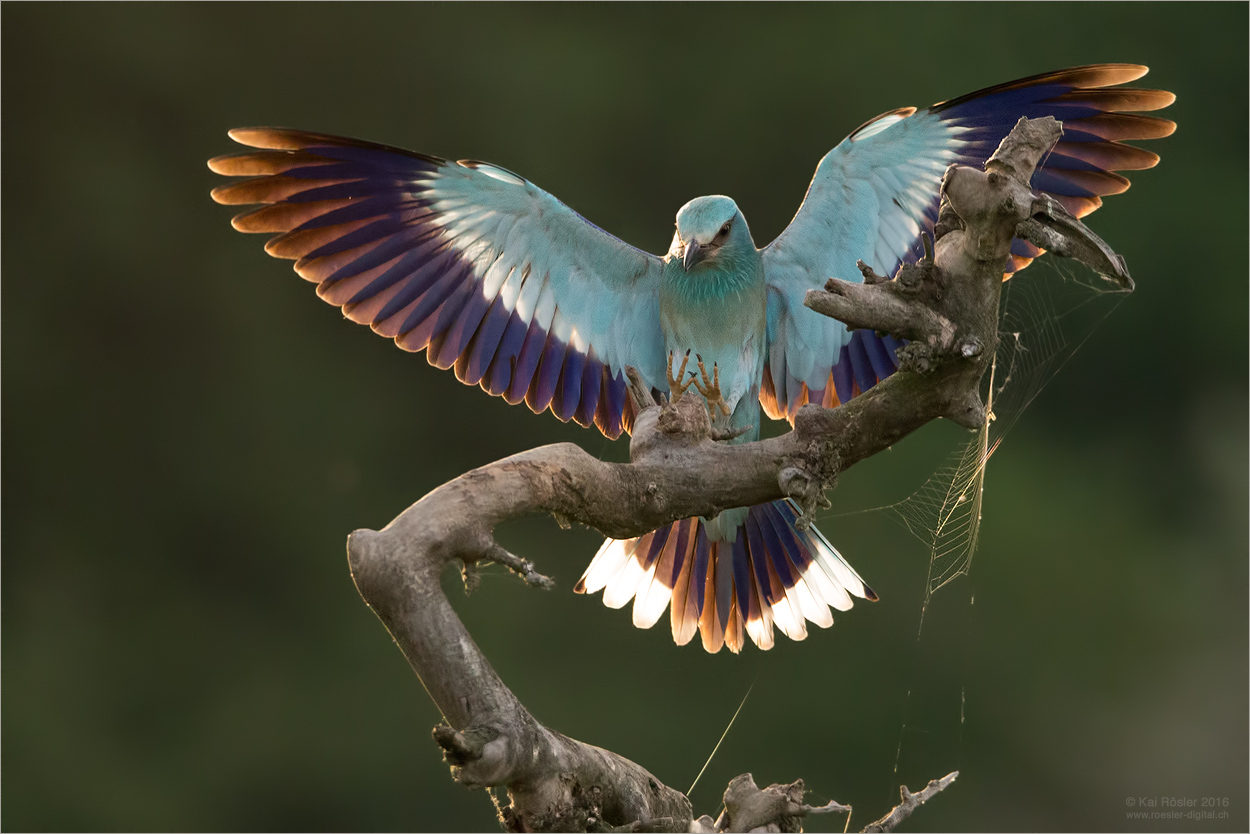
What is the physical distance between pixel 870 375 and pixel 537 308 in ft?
2.21

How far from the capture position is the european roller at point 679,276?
2.29m

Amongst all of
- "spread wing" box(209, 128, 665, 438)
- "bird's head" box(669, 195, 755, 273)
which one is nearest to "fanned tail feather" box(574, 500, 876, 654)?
"spread wing" box(209, 128, 665, 438)

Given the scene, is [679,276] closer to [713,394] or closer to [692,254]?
[692,254]

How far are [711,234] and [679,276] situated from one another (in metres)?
0.13

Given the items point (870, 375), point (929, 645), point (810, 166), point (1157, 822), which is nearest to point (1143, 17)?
A: point (810, 166)

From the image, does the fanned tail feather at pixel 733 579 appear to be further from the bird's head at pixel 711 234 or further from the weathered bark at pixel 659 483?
the weathered bark at pixel 659 483

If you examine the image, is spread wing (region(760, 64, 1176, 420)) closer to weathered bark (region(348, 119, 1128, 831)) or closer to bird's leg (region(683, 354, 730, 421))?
bird's leg (region(683, 354, 730, 421))

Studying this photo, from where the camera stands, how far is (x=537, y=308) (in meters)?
2.51

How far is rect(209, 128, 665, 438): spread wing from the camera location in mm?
2297

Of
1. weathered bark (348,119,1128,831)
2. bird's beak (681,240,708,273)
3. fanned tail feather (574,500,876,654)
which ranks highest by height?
bird's beak (681,240,708,273)

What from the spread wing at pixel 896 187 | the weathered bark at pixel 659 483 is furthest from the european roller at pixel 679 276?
the weathered bark at pixel 659 483

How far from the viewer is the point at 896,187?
2.46m

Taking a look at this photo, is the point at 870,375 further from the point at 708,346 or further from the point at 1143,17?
the point at 1143,17

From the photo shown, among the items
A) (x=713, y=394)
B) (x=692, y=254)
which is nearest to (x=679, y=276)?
(x=692, y=254)
